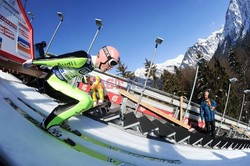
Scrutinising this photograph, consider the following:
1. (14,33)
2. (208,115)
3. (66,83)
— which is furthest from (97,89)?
(208,115)

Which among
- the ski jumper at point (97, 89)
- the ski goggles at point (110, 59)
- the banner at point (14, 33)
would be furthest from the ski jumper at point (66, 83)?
the ski jumper at point (97, 89)

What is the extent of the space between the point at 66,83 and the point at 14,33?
13.9 feet

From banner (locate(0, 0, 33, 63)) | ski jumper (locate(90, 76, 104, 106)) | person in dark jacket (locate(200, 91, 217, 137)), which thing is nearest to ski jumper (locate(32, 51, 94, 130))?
banner (locate(0, 0, 33, 63))

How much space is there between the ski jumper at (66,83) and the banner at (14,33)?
2.96 m

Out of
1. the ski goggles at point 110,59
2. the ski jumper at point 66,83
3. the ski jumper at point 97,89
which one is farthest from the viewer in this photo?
the ski jumper at point 97,89

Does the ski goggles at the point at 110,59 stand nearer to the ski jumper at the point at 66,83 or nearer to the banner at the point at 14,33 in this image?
the ski jumper at the point at 66,83

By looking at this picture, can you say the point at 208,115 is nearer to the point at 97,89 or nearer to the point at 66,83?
the point at 97,89

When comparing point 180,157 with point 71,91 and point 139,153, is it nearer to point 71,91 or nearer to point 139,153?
point 139,153

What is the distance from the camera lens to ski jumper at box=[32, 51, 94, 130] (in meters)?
3.24

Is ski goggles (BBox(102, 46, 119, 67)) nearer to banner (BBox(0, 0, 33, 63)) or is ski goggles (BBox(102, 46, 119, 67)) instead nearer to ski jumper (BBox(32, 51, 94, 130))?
ski jumper (BBox(32, 51, 94, 130))

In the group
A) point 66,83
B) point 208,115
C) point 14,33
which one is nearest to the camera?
point 66,83

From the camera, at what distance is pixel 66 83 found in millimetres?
3447

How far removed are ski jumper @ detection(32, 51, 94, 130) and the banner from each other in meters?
2.96

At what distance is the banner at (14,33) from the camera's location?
19.6 ft
